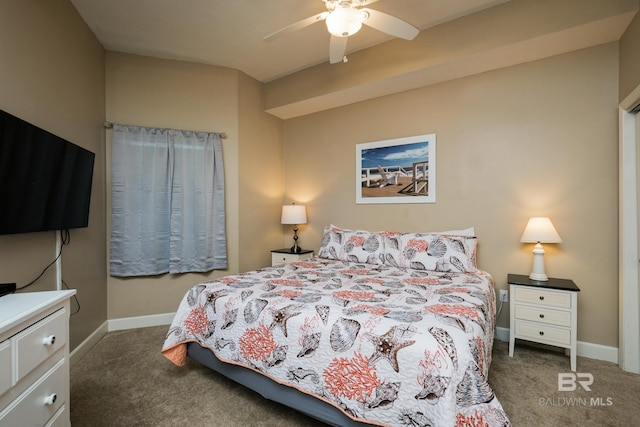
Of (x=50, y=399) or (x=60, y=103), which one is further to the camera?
(x=60, y=103)

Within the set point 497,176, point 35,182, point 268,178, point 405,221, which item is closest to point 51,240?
point 35,182

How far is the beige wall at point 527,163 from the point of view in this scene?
2.41 metres

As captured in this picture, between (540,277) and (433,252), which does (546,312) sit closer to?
(540,277)

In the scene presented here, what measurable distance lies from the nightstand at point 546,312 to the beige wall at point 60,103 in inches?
141

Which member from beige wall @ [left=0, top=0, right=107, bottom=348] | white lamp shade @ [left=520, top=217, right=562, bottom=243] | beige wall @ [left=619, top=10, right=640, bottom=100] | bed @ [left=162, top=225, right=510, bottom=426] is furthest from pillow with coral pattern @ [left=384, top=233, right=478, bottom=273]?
beige wall @ [left=0, top=0, right=107, bottom=348]

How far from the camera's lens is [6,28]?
1.69m

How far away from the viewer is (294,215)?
3854 mm

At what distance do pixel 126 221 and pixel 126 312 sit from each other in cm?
100

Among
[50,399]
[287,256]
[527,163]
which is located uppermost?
[527,163]

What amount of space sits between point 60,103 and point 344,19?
224 centimetres

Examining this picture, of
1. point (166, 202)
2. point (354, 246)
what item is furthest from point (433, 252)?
point (166, 202)

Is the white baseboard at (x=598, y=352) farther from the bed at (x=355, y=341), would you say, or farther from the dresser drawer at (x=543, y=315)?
the bed at (x=355, y=341)

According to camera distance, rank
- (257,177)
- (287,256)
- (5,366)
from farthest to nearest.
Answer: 1. (257,177)
2. (287,256)
3. (5,366)

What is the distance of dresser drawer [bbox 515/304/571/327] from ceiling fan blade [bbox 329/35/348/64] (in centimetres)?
253
